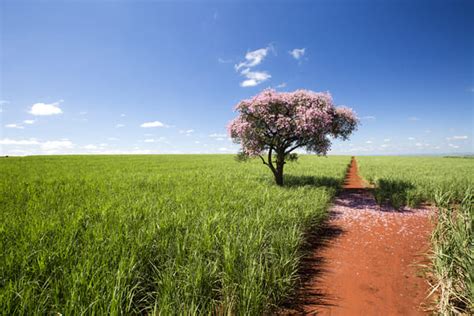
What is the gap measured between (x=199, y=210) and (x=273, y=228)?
2.36 meters

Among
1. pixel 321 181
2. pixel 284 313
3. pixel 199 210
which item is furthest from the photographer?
pixel 321 181

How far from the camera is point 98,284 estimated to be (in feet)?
10.4

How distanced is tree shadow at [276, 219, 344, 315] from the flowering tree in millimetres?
6798

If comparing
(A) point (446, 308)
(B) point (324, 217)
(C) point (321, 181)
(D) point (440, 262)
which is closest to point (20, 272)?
(A) point (446, 308)

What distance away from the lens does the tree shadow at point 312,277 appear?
4020 mm

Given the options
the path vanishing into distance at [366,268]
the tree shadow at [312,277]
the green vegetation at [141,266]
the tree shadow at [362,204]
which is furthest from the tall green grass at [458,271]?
the tree shadow at [362,204]

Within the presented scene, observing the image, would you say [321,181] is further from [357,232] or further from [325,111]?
[357,232]

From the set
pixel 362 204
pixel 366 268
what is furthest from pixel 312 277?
pixel 362 204

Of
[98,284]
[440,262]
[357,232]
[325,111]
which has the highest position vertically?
[325,111]

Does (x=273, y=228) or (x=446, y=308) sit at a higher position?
(x=273, y=228)

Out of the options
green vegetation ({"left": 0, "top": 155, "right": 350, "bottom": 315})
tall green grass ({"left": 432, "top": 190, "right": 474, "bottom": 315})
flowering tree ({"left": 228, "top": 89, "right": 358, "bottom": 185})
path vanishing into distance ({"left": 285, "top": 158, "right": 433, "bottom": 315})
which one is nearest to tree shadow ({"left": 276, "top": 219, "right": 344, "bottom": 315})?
path vanishing into distance ({"left": 285, "top": 158, "right": 433, "bottom": 315})

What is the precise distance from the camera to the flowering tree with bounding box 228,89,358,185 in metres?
13.1

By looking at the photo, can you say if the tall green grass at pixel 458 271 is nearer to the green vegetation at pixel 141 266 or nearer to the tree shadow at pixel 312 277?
the tree shadow at pixel 312 277

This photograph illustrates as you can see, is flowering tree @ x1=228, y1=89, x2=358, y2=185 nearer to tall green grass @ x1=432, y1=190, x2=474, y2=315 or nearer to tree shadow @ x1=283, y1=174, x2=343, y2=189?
tree shadow @ x1=283, y1=174, x2=343, y2=189
